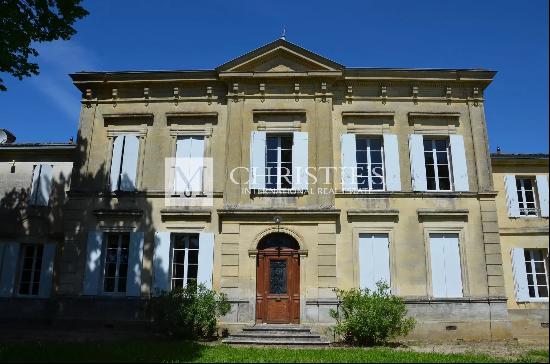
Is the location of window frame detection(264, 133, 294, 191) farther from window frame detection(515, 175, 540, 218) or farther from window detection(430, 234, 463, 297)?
window frame detection(515, 175, 540, 218)

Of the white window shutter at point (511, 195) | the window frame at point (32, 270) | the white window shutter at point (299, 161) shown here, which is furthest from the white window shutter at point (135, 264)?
the white window shutter at point (511, 195)

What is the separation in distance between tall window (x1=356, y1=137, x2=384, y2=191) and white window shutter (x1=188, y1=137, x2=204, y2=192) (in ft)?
16.2

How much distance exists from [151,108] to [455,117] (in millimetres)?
9853

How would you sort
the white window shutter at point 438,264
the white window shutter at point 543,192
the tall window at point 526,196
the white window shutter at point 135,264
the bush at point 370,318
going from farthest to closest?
the tall window at point 526,196
the white window shutter at point 543,192
the white window shutter at point 135,264
the white window shutter at point 438,264
the bush at point 370,318

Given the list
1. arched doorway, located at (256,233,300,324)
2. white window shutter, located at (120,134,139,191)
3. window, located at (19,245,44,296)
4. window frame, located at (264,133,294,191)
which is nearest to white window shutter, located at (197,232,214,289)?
arched doorway, located at (256,233,300,324)

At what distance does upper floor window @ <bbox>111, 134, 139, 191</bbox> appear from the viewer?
48.0 feet

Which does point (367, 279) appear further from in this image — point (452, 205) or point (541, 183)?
point (541, 183)

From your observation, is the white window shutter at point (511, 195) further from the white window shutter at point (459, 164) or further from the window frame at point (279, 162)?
the window frame at point (279, 162)

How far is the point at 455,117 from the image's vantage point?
14.9 m

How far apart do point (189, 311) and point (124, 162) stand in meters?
5.36

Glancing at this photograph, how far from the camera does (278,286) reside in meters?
13.5

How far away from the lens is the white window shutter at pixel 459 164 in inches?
560

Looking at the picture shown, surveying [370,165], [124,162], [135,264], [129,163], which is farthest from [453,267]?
[124,162]

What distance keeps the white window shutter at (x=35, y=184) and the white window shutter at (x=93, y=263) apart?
2.75 m
